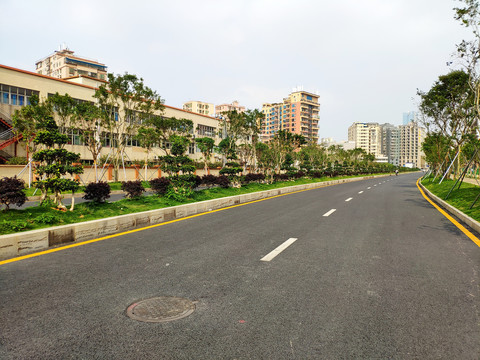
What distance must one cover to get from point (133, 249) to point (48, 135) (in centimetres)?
Answer: 527

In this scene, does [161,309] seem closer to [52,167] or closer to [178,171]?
[52,167]

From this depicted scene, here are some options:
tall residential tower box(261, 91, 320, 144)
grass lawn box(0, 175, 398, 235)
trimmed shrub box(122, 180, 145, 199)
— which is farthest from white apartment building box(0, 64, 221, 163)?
tall residential tower box(261, 91, 320, 144)

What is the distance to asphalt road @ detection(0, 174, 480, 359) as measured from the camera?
274 cm

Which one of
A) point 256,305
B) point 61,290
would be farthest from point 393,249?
point 61,290

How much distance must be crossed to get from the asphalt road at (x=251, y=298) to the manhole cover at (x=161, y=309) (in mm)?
97

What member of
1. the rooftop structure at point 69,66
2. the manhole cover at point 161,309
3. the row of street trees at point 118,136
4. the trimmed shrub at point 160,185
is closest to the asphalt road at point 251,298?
the manhole cover at point 161,309

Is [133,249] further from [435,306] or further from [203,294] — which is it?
[435,306]

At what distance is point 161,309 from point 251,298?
1042 mm

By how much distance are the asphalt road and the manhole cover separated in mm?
97

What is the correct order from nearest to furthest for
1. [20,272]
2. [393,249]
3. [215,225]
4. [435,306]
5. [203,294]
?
[435,306]
[203,294]
[20,272]
[393,249]
[215,225]

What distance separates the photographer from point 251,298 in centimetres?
377

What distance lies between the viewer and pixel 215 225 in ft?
29.1

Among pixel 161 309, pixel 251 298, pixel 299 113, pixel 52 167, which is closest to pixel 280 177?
pixel 52 167

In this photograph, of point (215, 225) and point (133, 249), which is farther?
point (215, 225)
